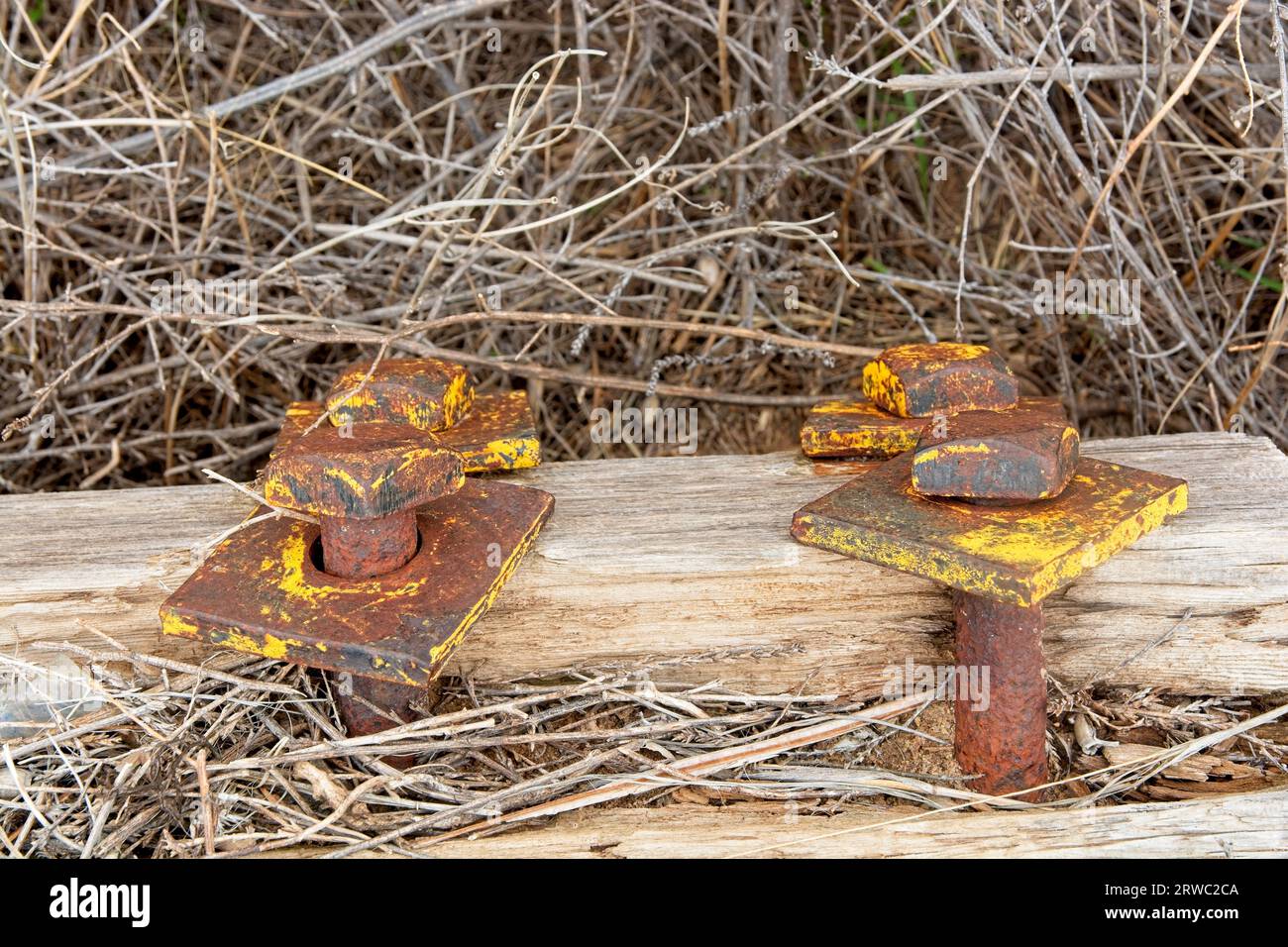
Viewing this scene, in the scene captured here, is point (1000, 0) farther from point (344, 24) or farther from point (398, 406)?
point (344, 24)

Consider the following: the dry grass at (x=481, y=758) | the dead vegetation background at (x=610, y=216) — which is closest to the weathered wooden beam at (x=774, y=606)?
the dry grass at (x=481, y=758)

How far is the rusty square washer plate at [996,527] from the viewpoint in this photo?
177cm

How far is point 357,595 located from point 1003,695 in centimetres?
102

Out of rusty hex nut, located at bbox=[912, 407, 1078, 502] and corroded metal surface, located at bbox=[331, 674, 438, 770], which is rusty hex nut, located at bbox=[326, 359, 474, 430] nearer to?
corroded metal surface, located at bbox=[331, 674, 438, 770]

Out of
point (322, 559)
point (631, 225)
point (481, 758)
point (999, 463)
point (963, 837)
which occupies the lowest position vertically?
point (963, 837)

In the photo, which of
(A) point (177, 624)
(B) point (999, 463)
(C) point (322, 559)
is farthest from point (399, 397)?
(B) point (999, 463)

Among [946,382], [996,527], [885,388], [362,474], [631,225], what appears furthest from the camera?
[631,225]

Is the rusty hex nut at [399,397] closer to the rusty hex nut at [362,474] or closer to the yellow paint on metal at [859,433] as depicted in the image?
the rusty hex nut at [362,474]

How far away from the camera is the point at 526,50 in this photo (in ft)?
12.2

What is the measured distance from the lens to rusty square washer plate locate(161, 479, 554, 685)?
5.84 feet

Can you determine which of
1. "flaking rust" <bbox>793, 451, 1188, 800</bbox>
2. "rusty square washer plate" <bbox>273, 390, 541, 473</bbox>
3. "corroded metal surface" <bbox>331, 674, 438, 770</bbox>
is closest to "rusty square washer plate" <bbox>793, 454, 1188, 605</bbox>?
"flaking rust" <bbox>793, 451, 1188, 800</bbox>

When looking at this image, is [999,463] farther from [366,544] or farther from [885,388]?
[366,544]

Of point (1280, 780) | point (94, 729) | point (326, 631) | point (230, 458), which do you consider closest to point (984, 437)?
point (1280, 780)

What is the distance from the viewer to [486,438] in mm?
2305
